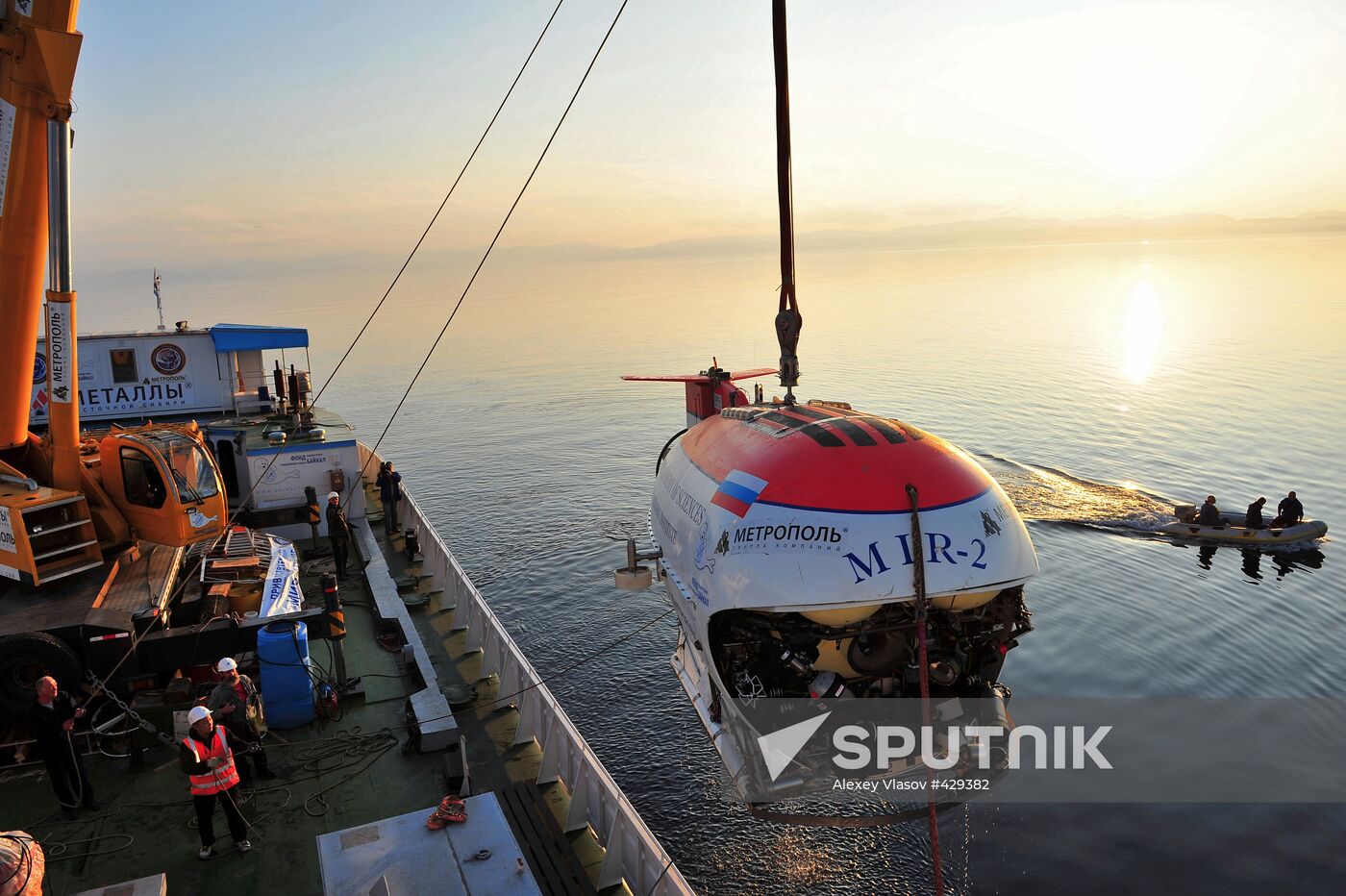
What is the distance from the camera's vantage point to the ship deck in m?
7.64

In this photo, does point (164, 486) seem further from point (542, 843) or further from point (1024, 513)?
point (1024, 513)

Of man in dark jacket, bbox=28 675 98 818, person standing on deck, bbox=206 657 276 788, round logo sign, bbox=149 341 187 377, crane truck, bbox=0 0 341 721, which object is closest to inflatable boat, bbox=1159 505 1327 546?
crane truck, bbox=0 0 341 721

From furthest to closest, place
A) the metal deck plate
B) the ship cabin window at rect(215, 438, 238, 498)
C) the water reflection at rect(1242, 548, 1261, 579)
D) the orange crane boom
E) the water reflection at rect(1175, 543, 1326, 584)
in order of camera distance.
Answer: the water reflection at rect(1175, 543, 1326, 584)
the water reflection at rect(1242, 548, 1261, 579)
the ship cabin window at rect(215, 438, 238, 498)
the orange crane boom
the metal deck plate

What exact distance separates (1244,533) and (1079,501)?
16.4ft

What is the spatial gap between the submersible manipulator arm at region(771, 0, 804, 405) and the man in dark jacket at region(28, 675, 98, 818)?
7.61m

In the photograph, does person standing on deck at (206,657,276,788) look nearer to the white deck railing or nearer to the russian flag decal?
the white deck railing

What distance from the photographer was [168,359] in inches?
803

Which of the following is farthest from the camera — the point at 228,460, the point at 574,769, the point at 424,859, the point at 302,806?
the point at 228,460

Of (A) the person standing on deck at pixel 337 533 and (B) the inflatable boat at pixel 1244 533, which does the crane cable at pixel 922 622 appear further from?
(B) the inflatable boat at pixel 1244 533

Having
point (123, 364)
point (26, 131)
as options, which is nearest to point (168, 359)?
point (123, 364)

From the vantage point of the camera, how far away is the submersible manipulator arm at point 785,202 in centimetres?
891

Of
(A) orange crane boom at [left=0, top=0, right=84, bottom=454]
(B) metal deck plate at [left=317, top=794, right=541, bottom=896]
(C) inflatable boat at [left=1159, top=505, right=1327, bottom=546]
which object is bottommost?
(C) inflatable boat at [left=1159, top=505, right=1327, bottom=546]

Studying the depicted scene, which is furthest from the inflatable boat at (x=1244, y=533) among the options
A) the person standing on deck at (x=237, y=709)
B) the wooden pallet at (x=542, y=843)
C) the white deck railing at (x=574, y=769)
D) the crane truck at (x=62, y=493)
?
the person standing on deck at (x=237, y=709)

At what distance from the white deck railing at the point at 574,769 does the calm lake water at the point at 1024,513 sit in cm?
296
